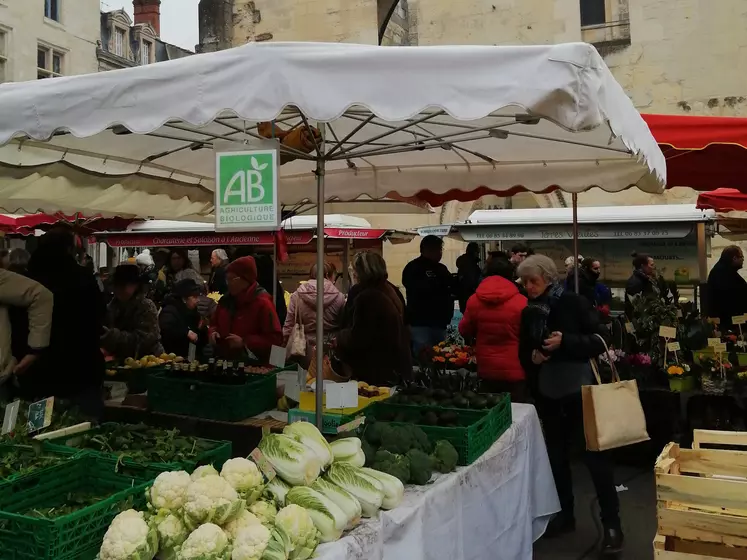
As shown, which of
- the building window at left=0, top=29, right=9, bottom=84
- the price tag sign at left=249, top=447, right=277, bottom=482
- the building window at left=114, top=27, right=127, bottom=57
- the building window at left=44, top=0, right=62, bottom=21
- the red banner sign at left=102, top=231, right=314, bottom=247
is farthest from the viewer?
the building window at left=114, top=27, right=127, bottom=57

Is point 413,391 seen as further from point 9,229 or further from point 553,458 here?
point 9,229

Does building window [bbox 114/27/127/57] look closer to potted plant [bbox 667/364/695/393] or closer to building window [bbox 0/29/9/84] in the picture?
building window [bbox 0/29/9/84]

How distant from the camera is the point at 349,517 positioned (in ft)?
6.92

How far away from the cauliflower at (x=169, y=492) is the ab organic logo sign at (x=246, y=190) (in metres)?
0.88

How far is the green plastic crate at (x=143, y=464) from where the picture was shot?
7.27 feet

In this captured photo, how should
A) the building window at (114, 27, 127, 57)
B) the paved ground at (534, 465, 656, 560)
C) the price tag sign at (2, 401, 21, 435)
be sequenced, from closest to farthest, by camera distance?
the price tag sign at (2, 401, 21, 435), the paved ground at (534, 465, 656, 560), the building window at (114, 27, 127, 57)

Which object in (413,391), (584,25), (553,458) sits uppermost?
(584,25)

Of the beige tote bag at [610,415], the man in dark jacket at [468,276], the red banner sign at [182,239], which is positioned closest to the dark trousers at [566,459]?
the beige tote bag at [610,415]

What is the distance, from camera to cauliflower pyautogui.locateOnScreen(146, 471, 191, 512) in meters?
1.91

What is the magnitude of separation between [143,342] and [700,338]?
449 centimetres

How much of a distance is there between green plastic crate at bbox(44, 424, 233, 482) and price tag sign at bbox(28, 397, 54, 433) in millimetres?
202

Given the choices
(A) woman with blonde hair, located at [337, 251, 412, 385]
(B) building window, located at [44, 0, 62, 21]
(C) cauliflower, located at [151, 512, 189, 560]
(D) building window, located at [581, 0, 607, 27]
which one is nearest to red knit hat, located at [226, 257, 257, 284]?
(A) woman with blonde hair, located at [337, 251, 412, 385]

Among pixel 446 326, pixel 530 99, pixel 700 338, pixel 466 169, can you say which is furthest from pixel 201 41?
pixel 530 99

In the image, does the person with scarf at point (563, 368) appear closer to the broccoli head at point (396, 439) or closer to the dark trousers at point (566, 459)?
the dark trousers at point (566, 459)
